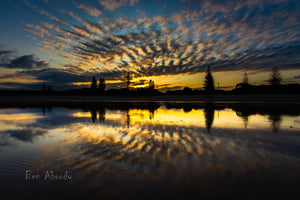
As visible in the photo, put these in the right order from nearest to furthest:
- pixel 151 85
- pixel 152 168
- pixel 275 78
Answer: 1. pixel 152 168
2. pixel 275 78
3. pixel 151 85

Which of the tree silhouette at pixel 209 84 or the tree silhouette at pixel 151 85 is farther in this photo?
the tree silhouette at pixel 151 85

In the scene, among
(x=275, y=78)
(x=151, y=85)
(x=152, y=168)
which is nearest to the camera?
(x=152, y=168)

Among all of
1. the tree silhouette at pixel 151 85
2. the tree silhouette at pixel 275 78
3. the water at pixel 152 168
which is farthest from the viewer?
the tree silhouette at pixel 151 85

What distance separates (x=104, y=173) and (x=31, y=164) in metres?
2.51

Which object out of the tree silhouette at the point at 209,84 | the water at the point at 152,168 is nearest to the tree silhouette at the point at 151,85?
the tree silhouette at the point at 209,84

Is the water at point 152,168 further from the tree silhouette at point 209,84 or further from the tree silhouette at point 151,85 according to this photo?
the tree silhouette at point 151,85

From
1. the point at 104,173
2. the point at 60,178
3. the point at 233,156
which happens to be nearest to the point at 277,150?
the point at 233,156

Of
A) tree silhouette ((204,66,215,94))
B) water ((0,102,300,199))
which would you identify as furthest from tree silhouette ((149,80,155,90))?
water ((0,102,300,199))

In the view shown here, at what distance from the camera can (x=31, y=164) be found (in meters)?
4.90

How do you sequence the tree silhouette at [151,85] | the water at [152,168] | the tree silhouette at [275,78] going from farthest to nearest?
the tree silhouette at [151,85]
the tree silhouette at [275,78]
the water at [152,168]

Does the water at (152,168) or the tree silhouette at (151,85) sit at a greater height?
the tree silhouette at (151,85)

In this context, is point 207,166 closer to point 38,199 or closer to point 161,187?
point 161,187

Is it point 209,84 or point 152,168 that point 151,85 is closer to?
point 209,84

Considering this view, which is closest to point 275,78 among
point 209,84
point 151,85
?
point 209,84
